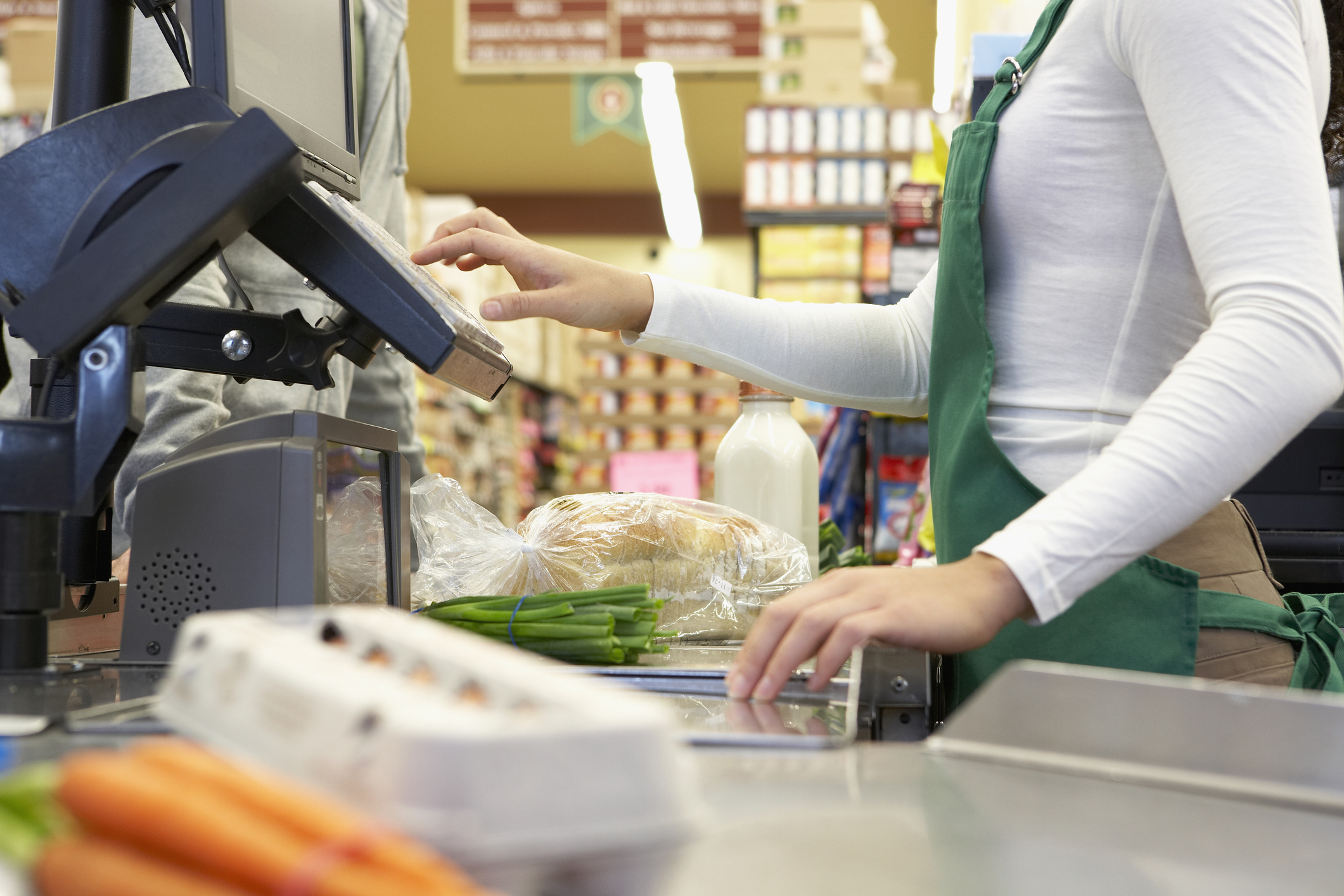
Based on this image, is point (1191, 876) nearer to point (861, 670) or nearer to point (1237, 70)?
point (861, 670)

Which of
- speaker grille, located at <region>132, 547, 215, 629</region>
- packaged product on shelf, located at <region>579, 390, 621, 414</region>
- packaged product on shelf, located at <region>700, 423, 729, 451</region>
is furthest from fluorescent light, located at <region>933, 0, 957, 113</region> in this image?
speaker grille, located at <region>132, 547, 215, 629</region>

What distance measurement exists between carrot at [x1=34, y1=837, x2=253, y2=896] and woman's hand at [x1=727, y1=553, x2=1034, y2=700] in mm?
524

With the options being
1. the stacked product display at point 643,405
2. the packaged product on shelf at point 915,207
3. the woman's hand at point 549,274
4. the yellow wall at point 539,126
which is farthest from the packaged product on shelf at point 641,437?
the woman's hand at point 549,274

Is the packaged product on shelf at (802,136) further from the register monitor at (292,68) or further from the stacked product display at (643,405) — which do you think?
the register monitor at (292,68)

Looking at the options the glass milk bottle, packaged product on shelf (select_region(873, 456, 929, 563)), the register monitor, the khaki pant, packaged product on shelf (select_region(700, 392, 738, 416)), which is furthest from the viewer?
packaged product on shelf (select_region(700, 392, 738, 416))

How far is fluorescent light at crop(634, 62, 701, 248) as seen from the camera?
7.06 metres

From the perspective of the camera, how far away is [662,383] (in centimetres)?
1031

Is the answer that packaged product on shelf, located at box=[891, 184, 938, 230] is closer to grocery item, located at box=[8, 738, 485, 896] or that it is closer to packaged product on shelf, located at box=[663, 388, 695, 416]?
grocery item, located at box=[8, 738, 485, 896]

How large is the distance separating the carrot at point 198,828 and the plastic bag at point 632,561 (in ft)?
3.26

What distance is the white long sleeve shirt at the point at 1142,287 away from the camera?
3.02 ft

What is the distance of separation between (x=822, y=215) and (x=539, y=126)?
4.57 metres

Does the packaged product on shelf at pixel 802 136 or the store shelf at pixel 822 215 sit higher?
the packaged product on shelf at pixel 802 136

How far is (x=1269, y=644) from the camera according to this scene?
111 cm

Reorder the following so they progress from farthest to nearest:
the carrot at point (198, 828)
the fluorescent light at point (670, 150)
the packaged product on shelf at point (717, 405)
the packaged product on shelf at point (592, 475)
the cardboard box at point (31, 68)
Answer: the packaged product on shelf at point (717, 405)
the packaged product on shelf at point (592, 475)
the fluorescent light at point (670, 150)
the cardboard box at point (31, 68)
the carrot at point (198, 828)
